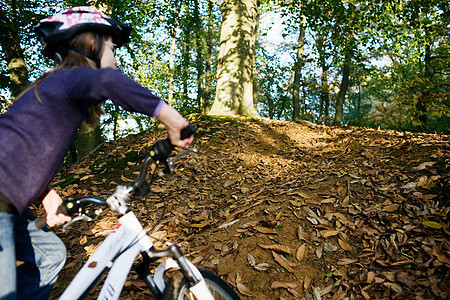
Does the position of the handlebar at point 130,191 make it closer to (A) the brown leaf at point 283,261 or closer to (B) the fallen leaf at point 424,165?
(A) the brown leaf at point 283,261

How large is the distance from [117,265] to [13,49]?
1041 centimetres

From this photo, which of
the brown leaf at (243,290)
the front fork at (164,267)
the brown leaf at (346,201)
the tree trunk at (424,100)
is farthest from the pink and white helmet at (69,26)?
the tree trunk at (424,100)

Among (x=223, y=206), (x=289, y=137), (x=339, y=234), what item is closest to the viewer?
(x=339, y=234)

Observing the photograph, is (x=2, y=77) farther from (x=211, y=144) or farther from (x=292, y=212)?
(x=292, y=212)

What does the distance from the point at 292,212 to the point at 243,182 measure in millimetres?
1477

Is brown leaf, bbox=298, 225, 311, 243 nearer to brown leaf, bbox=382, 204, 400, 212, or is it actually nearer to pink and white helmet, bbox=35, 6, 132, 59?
brown leaf, bbox=382, 204, 400, 212

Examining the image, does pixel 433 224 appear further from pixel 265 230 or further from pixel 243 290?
pixel 243 290

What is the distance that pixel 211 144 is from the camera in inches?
225

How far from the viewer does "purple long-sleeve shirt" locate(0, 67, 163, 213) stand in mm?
1323

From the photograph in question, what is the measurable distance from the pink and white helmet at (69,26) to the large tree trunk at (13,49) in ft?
23.6

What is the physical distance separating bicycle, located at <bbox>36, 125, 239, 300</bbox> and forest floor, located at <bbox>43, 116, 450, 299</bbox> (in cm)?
42

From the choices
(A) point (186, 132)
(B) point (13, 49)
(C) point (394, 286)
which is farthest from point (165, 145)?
(B) point (13, 49)

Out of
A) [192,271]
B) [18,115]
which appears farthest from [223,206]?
[18,115]

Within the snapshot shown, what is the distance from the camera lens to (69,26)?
1663 mm
